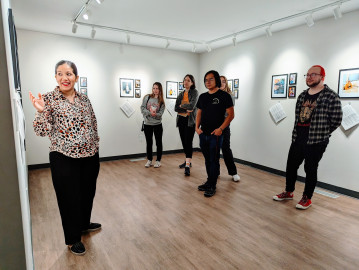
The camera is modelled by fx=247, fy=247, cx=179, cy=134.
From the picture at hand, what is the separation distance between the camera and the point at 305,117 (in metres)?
2.91

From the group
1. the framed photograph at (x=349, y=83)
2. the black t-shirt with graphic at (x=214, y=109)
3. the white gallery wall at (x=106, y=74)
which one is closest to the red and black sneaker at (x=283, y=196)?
the black t-shirt with graphic at (x=214, y=109)

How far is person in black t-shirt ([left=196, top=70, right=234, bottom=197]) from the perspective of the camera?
322 centimetres

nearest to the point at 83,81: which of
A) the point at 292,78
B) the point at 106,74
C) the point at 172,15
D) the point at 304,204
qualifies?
the point at 106,74

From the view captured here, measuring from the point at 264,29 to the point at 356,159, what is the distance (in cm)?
256

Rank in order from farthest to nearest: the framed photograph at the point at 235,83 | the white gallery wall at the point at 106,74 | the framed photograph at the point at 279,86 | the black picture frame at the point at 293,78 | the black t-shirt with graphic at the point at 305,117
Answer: the framed photograph at the point at 235,83
the white gallery wall at the point at 106,74
the framed photograph at the point at 279,86
the black picture frame at the point at 293,78
the black t-shirt with graphic at the point at 305,117

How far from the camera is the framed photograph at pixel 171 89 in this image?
6.16 metres

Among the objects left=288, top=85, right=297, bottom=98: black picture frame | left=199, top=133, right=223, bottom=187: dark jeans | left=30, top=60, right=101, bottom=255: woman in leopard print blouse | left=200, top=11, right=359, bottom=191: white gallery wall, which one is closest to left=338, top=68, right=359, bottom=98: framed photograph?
left=200, top=11, right=359, bottom=191: white gallery wall

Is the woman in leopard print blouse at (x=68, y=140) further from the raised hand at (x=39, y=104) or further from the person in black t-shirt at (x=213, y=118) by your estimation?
the person in black t-shirt at (x=213, y=118)

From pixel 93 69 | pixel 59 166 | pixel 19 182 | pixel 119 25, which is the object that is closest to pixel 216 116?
pixel 59 166

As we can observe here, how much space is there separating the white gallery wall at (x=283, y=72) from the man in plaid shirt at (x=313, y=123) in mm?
1023

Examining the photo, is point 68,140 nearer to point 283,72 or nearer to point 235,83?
point 283,72

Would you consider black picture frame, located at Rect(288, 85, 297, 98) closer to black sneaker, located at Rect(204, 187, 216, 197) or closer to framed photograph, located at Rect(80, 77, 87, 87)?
black sneaker, located at Rect(204, 187, 216, 197)

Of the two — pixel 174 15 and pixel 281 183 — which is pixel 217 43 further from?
pixel 281 183

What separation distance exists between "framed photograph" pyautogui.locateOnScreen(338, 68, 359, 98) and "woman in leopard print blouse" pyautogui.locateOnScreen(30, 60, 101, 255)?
3.51m
